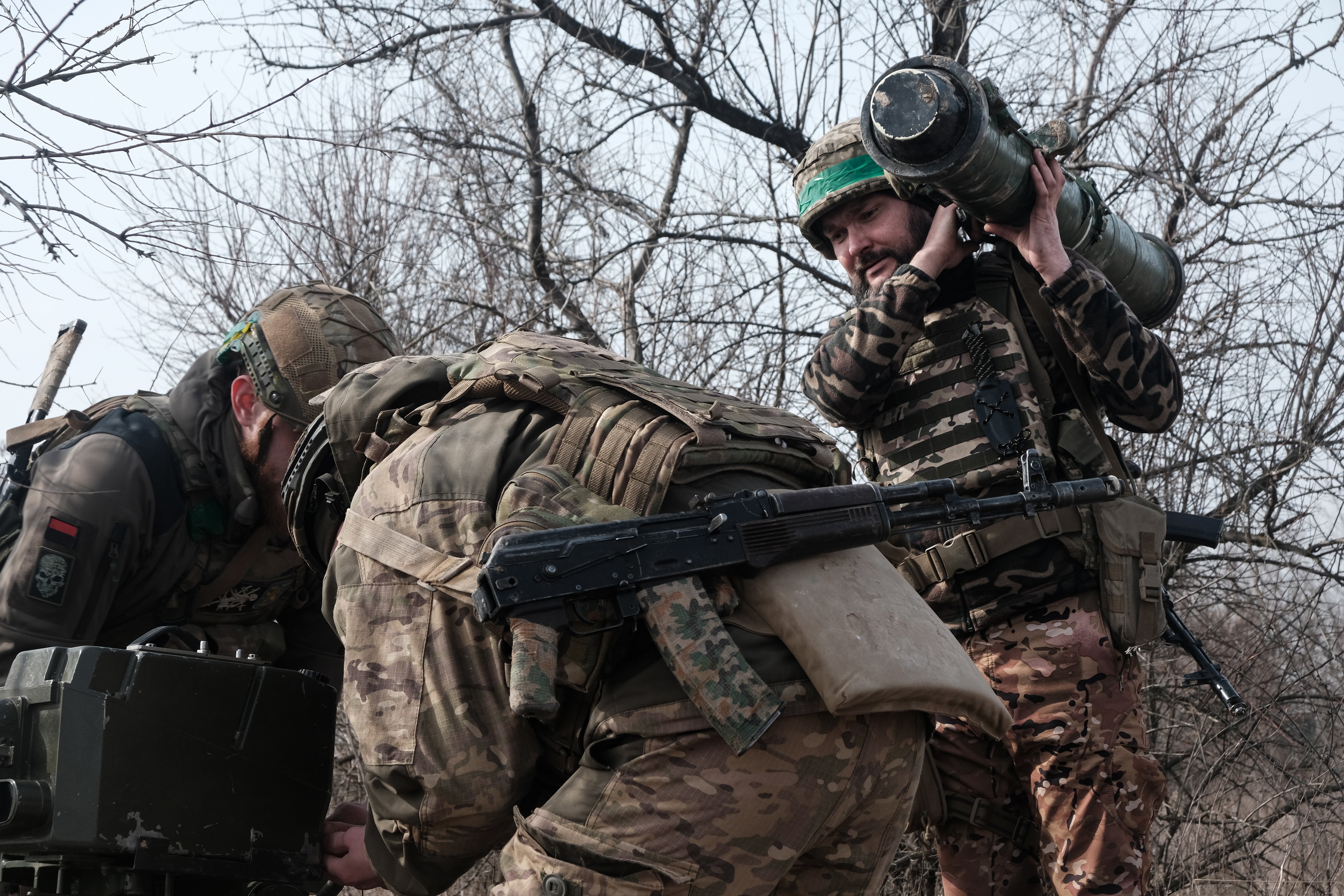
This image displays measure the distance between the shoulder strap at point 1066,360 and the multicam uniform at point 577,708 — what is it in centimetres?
113

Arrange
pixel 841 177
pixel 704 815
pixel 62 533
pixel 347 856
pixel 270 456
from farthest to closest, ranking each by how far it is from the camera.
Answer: pixel 270 456
pixel 841 177
pixel 62 533
pixel 347 856
pixel 704 815

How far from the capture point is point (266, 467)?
11.5 feet

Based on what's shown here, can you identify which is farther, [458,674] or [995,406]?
[995,406]

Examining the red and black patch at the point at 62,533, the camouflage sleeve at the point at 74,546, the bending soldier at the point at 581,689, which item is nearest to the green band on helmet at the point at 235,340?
the camouflage sleeve at the point at 74,546

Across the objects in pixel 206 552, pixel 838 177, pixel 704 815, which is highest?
pixel 838 177

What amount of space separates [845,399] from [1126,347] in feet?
2.26

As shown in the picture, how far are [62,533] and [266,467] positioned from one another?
0.56 meters

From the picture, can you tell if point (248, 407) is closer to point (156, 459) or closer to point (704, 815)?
point (156, 459)

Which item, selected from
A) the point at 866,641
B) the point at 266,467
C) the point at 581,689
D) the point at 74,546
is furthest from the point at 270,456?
the point at 866,641

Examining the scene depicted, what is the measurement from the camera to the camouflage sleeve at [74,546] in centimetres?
310

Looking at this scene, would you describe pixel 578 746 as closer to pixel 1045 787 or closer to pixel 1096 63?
pixel 1045 787

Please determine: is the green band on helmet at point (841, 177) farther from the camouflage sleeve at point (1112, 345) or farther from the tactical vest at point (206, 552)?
the tactical vest at point (206, 552)

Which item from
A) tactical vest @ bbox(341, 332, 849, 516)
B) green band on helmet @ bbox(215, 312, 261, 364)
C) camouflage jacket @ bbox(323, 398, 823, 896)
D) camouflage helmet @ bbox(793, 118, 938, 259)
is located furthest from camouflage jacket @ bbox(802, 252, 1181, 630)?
green band on helmet @ bbox(215, 312, 261, 364)

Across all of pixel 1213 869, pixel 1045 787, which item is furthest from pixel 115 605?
pixel 1213 869
